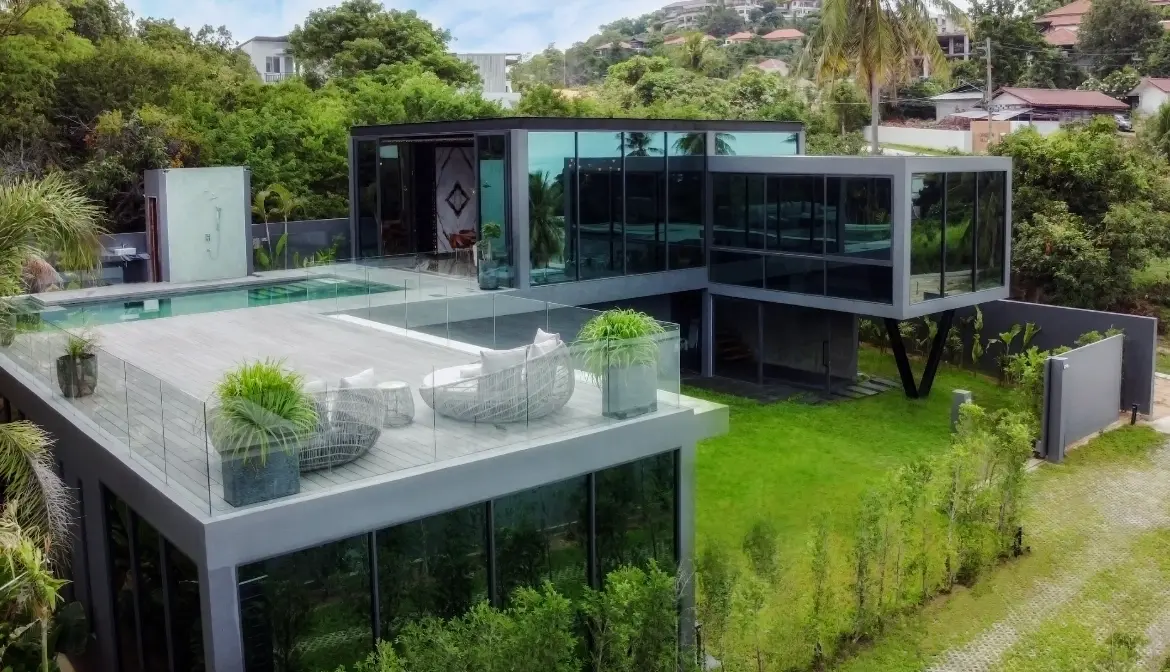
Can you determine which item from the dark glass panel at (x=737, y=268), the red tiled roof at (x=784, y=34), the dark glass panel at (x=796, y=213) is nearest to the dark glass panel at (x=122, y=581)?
the dark glass panel at (x=796, y=213)

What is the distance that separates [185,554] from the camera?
7461 millimetres

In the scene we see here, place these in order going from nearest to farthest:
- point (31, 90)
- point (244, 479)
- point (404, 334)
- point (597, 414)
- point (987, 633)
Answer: point (244, 479), point (597, 414), point (987, 633), point (404, 334), point (31, 90)

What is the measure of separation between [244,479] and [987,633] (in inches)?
296

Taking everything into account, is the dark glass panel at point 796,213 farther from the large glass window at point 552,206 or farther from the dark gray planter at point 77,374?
the dark gray planter at point 77,374

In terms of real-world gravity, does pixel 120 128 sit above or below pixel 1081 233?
above

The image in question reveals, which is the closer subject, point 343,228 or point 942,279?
point 942,279

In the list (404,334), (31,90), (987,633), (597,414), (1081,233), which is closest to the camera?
(597,414)

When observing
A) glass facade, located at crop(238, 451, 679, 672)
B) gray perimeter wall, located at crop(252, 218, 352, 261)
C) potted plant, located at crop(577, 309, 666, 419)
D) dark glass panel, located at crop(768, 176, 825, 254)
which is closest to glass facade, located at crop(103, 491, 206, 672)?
glass facade, located at crop(238, 451, 679, 672)

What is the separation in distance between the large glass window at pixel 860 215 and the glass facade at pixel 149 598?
12.9 metres

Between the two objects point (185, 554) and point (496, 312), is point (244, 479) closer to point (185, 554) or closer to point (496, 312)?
point (185, 554)

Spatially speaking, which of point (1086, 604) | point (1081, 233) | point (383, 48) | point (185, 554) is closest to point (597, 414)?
point (185, 554)

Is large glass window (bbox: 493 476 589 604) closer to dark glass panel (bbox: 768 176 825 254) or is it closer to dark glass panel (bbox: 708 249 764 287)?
dark glass panel (bbox: 768 176 825 254)

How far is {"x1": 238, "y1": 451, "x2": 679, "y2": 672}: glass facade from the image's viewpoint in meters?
7.51

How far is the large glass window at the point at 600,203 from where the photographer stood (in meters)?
18.9
